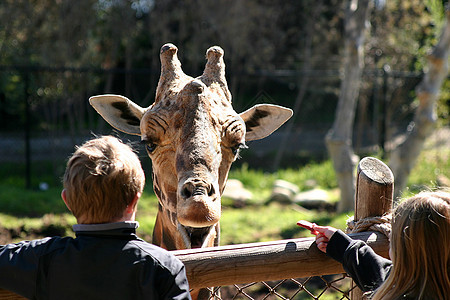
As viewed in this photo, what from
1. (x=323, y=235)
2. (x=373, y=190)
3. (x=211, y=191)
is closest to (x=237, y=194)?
(x=211, y=191)

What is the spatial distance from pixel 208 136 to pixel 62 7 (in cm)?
975

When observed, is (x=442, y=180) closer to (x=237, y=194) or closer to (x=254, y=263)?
(x=237, y=194)

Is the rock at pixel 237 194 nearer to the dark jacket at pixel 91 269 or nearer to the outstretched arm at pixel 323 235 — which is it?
the outstretched arm at pixel 323 235

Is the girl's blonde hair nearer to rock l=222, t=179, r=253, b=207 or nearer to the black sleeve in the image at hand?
the black sleeve

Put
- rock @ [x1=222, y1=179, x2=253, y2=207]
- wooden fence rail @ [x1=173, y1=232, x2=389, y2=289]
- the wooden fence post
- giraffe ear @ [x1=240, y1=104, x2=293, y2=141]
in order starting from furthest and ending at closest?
rock @ [x1=222, y1=179, x2=253, y2=207] → giraffe ear @ [x1=240, y1=104, x2=293, y2=141] → the wooden fence post → wooden fence rail @ [x1=173, y1=232, x2=389, y2=289]

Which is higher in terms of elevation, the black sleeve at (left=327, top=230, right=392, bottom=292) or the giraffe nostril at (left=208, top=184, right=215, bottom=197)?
the giraffe nostril at (left=208, top=184, right=215, bottom=197)

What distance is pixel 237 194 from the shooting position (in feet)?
34.2

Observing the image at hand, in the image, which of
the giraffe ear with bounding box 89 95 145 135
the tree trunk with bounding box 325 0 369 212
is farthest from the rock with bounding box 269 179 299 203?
the giraffe ear with bounding box 89 95 145 135

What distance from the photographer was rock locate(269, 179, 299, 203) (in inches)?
408

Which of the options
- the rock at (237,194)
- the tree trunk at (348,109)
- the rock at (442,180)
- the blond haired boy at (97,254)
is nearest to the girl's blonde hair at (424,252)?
the blond haired boy at (97,254)

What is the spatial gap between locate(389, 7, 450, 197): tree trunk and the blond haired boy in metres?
7.44

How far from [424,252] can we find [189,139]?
4.96 feet

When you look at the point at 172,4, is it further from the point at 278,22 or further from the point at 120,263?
the point at 120,263

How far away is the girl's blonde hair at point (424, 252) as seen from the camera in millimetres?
1980
